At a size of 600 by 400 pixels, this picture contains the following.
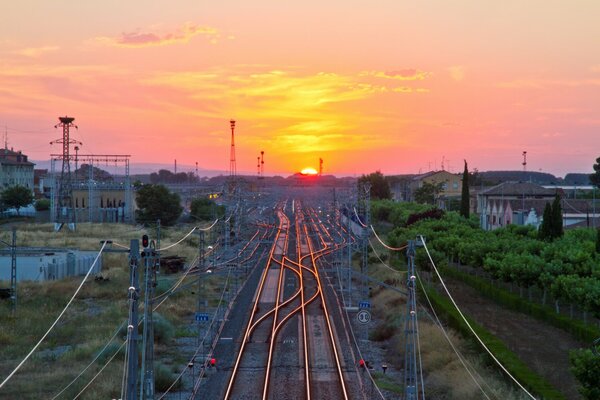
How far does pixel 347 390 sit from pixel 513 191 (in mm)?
53524

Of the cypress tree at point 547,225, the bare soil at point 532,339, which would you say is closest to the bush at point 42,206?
the cypress tree at point 547,225

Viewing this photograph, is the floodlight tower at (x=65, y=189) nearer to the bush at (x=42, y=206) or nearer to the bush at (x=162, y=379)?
the bush at (x=42, y=206)

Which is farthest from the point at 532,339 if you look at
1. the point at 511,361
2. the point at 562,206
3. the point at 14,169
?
the point at 14,169

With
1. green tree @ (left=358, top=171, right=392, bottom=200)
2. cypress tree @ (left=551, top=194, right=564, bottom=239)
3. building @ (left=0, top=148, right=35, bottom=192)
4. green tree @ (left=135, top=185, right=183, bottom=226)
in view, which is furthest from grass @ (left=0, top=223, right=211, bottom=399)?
A: green tree @ (left=358, top=171, right=392, bottom=200)

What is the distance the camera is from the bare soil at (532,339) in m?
20.5

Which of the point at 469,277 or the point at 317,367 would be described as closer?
the point at 317,367

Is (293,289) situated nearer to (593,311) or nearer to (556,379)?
(593,311)

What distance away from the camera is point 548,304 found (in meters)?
31.6

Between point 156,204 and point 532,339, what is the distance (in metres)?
54.6

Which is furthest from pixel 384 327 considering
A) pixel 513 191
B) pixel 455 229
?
pixel 513 191

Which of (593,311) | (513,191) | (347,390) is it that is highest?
(513,191)

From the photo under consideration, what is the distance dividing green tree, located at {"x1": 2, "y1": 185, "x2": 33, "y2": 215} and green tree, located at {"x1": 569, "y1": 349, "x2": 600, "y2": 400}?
80954mm

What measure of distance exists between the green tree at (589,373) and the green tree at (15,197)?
81.0m

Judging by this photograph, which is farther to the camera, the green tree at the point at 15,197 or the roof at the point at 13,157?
the roof at the point at 13,157
